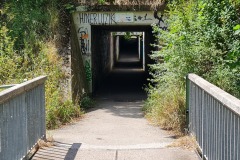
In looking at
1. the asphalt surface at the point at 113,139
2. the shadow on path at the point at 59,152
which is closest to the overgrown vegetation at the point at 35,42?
the asphalt surface at the point at 113,139

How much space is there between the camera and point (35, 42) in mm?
11914

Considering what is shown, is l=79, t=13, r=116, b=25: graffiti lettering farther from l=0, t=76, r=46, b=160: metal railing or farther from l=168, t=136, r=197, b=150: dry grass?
l=168, t=136, r=197, b=150: dry grass

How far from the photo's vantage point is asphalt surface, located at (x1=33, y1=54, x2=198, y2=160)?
636 cm

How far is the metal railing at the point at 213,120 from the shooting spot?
3.75 meters

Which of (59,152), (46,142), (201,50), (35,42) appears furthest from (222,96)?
(35,42)

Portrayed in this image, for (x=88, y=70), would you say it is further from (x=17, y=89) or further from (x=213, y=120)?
(x=213, y=120)

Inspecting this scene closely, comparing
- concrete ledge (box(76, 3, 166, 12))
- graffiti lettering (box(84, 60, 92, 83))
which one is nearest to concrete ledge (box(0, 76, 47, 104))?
concrete ledge (box(76, 3, 166, 12))

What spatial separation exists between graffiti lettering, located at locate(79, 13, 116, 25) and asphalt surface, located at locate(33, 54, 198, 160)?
2.64 m

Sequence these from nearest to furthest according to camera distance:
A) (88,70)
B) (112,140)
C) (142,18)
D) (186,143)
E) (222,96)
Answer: (222,96) < (186,143) < (112,140) < (142,18) < (88,70)

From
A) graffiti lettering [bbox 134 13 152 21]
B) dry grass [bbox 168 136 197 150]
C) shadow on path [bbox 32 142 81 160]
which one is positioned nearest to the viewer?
shadow on path [bbox 32 142 81 160]

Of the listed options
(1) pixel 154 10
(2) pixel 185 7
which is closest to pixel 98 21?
(1) pixel 154 10

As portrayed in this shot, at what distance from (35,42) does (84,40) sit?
1.72 metres

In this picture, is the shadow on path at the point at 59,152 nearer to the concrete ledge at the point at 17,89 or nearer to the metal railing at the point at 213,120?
the concrete ledge at the point at 17,89

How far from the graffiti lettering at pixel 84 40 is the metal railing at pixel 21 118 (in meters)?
6.22
